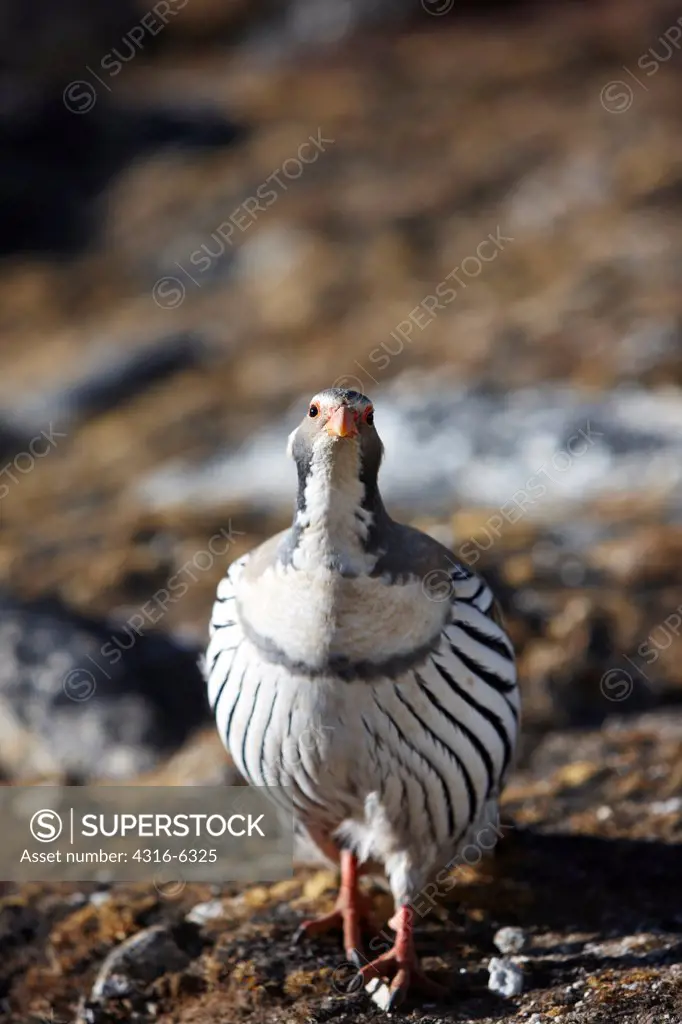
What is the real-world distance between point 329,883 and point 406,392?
734 cm

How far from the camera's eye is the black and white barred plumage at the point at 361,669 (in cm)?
523

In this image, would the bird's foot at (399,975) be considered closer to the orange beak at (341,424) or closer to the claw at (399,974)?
the claw at (399,974)

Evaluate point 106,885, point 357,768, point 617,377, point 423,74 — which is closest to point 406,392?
point 617,377

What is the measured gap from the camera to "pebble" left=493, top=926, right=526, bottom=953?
19.5 feet

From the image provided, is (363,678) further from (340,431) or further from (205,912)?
(205,912)

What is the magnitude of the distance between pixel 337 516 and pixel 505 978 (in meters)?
2.24

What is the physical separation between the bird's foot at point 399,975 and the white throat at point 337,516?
182 cm

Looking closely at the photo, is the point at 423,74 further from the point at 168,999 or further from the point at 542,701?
the point at 168,999

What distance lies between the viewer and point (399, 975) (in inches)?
221

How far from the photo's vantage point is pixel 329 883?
6.66m

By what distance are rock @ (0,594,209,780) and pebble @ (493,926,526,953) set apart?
10.3ft

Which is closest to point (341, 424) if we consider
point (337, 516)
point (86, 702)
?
point (337, 516)

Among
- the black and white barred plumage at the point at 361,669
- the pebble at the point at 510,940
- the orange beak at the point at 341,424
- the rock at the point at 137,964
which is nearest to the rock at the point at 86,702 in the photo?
the rock at the point at 137,964

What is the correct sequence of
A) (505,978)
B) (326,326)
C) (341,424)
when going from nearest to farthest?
(341,424) → (505,978) → (326,326)
